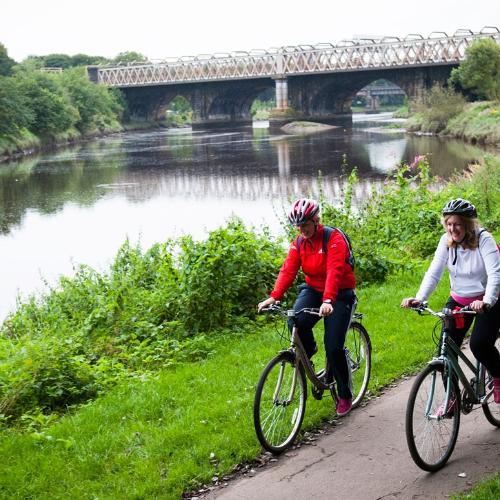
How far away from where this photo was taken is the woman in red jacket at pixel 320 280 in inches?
226

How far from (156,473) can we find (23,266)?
14.3m

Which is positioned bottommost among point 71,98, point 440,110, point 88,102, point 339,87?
point 440,110

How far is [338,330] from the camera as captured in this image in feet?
19.4

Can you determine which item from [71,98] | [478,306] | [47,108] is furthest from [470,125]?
[478,306]

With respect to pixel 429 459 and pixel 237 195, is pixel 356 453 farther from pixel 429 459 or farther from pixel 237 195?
pixel 237 195

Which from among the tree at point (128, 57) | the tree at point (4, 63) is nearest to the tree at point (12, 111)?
the tree at point (4, 63)

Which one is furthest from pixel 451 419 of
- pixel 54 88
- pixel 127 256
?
pixel 54 88

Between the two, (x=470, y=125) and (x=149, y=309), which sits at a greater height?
(x=470, y=125)

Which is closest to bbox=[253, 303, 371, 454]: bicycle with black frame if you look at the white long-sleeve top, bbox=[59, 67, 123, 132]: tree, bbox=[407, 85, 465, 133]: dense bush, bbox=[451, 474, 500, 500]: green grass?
the white long-sleeve top

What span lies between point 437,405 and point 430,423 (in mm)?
131

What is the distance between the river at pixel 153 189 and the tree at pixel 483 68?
9728 mm

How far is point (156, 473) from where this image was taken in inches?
221

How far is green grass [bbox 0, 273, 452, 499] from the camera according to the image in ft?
18.3

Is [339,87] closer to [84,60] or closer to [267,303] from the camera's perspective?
[84,60]
